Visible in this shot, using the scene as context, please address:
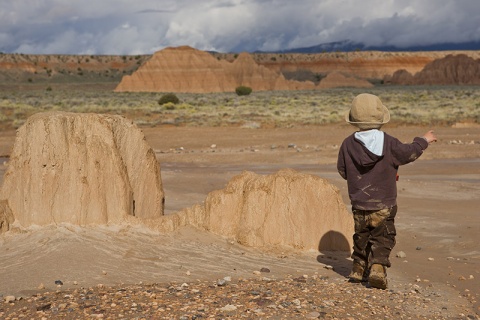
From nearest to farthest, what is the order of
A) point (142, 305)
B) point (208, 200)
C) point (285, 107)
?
point (142, 305)
point (208, 200)
point (285, 107)

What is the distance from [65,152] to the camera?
27.4 feet

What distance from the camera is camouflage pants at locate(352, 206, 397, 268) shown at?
6680 millimetres

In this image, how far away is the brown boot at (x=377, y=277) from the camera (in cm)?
658

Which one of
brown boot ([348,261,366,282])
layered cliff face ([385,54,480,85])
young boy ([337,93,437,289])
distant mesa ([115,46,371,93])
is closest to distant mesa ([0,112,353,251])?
brown boot ([348,261,366,282])

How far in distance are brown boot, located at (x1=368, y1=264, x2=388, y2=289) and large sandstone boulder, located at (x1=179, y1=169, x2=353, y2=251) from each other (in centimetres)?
194

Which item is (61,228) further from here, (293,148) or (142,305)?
(293,148)

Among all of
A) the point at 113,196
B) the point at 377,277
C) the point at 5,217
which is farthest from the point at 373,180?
the point at 5,217

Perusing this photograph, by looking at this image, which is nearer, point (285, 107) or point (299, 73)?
point (285, 107)

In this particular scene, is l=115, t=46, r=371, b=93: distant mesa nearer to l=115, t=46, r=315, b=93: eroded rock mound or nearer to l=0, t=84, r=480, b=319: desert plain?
l=115, t=46, r=315, b=93: eroded rock mound

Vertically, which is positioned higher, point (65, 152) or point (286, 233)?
point (65, 152)

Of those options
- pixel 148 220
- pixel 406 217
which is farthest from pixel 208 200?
pixel 406 217

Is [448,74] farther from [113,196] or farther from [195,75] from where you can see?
[113,196]

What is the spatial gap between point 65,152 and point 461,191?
33.2 feet

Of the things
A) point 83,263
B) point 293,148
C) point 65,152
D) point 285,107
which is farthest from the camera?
point 285,107
